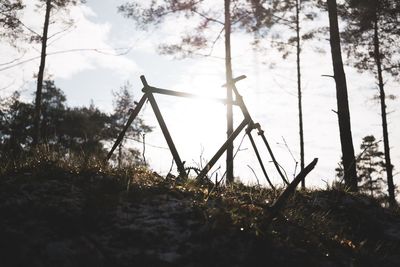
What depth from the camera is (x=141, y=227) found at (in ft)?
11.4

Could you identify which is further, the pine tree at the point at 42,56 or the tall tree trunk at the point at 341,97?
the pine tree at the point at 42,56

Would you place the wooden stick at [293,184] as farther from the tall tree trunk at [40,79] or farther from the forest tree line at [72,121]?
the forest tree line at [72,121]

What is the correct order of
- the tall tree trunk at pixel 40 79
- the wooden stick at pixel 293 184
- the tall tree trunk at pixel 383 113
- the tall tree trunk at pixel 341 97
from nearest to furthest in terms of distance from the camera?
1. the wooden stick at pixel 293 184
2. the tall tree trunk at pixel 341 97
3. the tall tree trunk at pixel 40 79
4. the tall tree trunk at pixel 383 113

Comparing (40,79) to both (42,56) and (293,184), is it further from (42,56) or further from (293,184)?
(293,184)

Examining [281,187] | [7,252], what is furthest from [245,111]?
[7,252]

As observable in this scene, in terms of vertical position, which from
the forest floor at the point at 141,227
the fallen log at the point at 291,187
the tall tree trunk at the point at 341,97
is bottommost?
the forest floor at the point at 141,227

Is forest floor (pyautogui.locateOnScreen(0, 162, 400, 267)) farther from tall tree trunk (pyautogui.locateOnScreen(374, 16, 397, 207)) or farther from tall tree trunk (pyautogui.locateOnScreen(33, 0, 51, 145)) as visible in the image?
tall tree trunk (pyautogui.locateOnScreen(374, 16, 397, 207))

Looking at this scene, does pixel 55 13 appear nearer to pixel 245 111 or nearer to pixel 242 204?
pixel 245 111

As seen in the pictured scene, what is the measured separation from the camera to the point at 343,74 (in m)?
9.70

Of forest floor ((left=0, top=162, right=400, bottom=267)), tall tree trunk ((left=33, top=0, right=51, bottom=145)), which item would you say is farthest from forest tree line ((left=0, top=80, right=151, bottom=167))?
forest floor ((left=0, top=162, right=400, bottom=267))

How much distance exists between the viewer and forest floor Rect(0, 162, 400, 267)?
10.2ft

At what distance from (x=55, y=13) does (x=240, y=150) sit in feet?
48.0

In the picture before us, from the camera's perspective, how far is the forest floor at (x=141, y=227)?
3.09m

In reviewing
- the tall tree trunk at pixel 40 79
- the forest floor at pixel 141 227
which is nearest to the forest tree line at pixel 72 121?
the tall tree trunk at pixel 40 79
